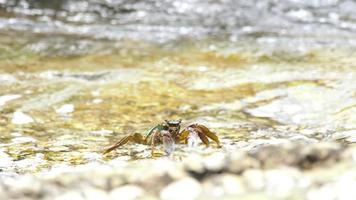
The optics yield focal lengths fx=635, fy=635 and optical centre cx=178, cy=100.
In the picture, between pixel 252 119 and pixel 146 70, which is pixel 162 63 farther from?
pixel 252 119

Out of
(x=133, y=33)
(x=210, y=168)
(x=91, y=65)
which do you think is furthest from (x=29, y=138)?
(x=133, y=33)

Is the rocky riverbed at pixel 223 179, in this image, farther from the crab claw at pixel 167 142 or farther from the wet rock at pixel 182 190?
the crab claw at pixel 167 142

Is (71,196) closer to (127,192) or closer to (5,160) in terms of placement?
(127,192)

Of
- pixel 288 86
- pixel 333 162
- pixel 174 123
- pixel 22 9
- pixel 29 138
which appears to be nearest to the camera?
pixel 333 162

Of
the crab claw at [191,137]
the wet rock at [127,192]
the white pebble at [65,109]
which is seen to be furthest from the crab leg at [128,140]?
the wet rock at [127,192]

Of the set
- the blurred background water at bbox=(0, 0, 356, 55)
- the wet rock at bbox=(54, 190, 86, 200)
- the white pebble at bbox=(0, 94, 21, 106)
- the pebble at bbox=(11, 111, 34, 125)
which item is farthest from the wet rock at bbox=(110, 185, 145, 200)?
the blurred background water at bbox=(0, 0, 356, 55)
